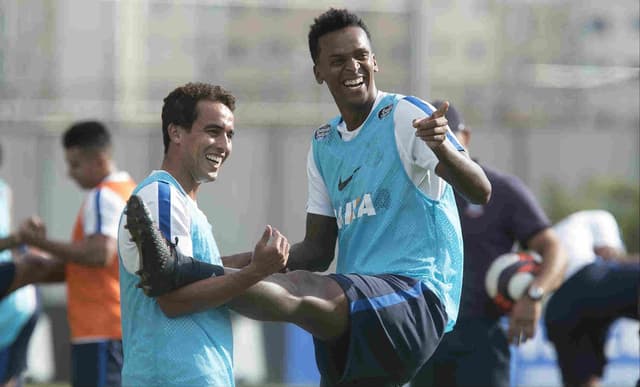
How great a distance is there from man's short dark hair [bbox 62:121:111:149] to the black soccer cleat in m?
3.62

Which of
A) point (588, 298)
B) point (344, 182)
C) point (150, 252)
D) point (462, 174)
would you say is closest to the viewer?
point (150, 252)

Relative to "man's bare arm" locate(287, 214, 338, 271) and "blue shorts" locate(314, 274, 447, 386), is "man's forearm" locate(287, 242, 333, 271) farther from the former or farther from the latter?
"blue shorts" locate(314, 274, 447, 386)

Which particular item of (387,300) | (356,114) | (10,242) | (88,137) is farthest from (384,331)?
(88,137)

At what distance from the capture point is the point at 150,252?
471 centimetres

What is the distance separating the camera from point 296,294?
5059 millimetres

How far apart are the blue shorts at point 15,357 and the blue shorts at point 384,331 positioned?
4560 mm

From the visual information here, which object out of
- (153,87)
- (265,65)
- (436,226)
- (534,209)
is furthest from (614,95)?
(436,226)

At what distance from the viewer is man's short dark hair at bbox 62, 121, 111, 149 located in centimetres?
829

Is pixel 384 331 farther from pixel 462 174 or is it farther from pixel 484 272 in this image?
pixel 484 272

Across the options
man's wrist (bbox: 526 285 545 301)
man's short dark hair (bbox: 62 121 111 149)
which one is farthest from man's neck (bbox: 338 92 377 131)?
man's short dark hair (bbox: 62 121 111 149)

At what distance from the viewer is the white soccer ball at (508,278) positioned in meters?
7.07

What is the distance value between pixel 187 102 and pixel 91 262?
117 inches

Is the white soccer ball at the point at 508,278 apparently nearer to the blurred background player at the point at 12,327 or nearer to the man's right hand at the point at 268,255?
the man's right hand at the point at 268,255

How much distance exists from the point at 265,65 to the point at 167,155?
24880 mm
